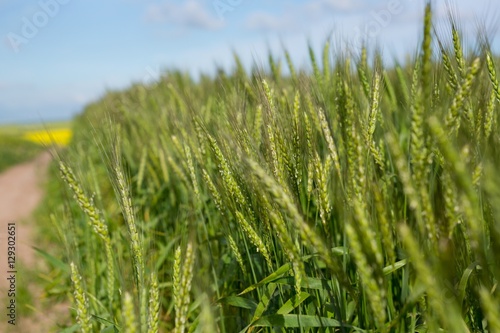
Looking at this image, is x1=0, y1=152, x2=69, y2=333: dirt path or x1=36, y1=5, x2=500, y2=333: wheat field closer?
x1=36, y1=5, x2=500, y2=333: wheat field

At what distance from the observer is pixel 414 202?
2.31ft

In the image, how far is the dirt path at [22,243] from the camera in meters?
2.20

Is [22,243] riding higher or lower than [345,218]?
higher

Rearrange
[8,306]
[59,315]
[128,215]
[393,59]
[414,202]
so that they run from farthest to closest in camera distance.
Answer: [59,315] < [393,59] < [8,306] < [128,215] < [414,202]

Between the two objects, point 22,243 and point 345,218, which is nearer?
point 345,218

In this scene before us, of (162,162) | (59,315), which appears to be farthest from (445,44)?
(59,315)

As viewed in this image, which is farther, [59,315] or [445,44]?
[59,315]

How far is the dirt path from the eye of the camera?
2.20 meters

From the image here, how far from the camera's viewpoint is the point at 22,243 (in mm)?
3377

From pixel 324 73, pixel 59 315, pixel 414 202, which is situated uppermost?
pixel 324 73

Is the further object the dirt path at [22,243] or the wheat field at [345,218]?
the dirt path at [22,243]

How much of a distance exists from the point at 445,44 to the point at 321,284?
0.70 metres

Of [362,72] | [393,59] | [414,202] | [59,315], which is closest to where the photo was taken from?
[414,202]

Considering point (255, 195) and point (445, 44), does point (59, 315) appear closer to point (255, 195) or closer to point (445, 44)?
point (255, 195)
